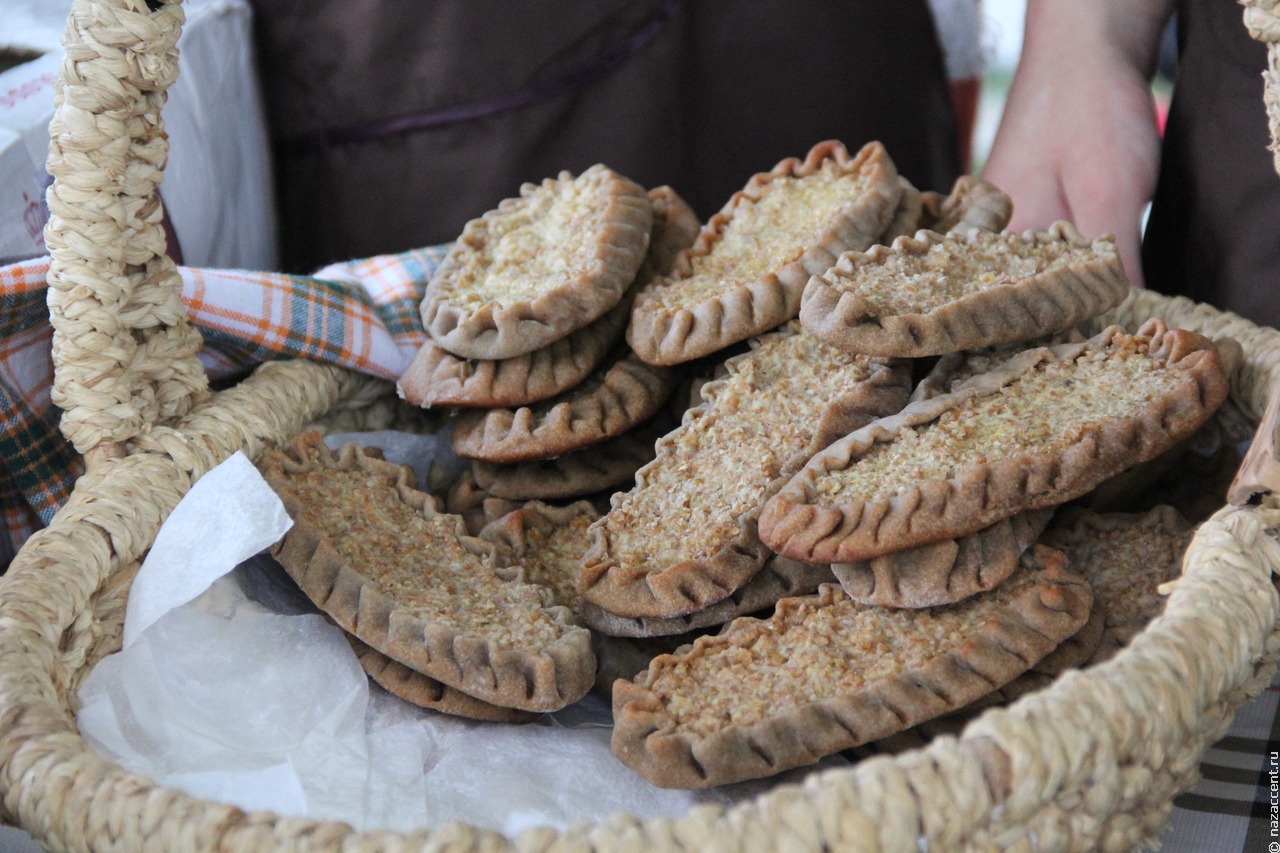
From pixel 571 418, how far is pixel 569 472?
0.24 ft

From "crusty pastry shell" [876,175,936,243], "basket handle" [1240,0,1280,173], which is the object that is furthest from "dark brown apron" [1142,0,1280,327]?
"basket handle" [1240,0,1280,173]

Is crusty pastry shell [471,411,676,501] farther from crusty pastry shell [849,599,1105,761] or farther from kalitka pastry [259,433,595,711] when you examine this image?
crusty pastry shell [849,599,1105,761]

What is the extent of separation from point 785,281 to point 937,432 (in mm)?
247

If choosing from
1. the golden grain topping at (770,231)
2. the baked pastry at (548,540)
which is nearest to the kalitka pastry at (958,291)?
the golden grain topping at (770,231)

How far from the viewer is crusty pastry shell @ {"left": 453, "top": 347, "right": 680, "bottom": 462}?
3.72 feet

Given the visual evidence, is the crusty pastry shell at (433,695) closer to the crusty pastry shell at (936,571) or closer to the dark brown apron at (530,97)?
the crusty pastry shell at (936,571)

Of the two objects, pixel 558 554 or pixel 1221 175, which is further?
pixel 1221 175

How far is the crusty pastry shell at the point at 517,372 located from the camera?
117cm

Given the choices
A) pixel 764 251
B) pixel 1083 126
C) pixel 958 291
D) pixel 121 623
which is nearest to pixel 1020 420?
pixel 958 291

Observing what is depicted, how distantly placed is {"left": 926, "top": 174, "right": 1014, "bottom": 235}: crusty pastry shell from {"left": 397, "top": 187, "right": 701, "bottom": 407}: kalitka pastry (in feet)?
1.03

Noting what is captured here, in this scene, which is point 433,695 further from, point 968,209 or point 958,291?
point 968,209

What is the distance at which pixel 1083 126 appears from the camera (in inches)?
65.9

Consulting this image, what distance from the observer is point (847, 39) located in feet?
6.91

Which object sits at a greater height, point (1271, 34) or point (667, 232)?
point (1271, 34)
